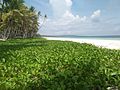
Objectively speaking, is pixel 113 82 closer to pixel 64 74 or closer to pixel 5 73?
pixel 64 74

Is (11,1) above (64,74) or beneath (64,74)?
above

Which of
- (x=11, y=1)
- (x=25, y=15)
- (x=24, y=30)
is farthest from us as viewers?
(x=24, y=30)

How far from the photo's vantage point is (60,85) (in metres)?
6.64

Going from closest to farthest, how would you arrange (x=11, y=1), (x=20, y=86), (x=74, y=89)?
(x=74, y=89)
(x=20, y=86)
(x=11, y=1)

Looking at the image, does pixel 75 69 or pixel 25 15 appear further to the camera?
pixel 25 15

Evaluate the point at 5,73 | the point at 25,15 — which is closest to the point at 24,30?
the point at 25,15

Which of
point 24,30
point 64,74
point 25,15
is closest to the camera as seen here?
point 64,74

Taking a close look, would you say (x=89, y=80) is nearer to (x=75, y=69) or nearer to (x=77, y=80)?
(x=77, y=80)

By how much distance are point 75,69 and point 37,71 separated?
133 centimetres

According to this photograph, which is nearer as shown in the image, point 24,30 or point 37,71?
point 37,71

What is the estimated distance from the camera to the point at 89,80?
705 centimetres

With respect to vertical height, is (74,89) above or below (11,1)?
below

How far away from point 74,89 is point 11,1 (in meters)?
55.2

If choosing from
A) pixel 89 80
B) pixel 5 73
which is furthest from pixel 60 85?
pixel 5 73
